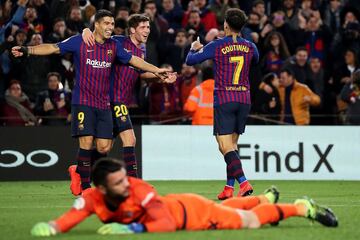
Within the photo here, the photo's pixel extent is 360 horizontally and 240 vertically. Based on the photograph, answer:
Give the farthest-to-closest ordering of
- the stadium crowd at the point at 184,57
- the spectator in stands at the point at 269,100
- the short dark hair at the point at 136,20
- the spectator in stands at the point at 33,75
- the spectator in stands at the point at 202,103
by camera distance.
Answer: the spectator in stands at the point at 269,100 → the spectator in stands at the point at 33,75 → the stadium crowd at the point at 184,57 → the spectator in stands at the point at 202,103 → the short dark hair at the point at 136,20

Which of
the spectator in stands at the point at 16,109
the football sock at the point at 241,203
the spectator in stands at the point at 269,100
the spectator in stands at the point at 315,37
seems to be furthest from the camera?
the spectator in stands at the point at 315,37

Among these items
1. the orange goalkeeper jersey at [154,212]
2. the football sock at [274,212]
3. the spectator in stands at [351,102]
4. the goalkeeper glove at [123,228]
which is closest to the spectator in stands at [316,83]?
the spectator in stands at [351,102]

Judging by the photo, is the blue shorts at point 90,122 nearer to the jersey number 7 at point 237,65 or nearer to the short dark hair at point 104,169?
the jersey number 7 at point 237,65

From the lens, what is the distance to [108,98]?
13852 millimetres

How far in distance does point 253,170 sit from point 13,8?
5.92m

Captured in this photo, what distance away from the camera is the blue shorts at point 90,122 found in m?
13.6

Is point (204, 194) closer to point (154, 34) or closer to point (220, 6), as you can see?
point (154, 34)

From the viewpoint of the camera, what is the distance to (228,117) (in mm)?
13898

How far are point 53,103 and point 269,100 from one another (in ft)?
13.7

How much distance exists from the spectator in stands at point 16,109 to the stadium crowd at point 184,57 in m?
0.02

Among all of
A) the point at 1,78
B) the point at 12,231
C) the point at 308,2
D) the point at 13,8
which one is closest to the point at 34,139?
the point at 1,78

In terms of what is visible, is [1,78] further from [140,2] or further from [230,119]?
[230,119]

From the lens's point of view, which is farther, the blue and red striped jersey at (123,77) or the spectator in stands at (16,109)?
→ the spectator in stands at (16,109)

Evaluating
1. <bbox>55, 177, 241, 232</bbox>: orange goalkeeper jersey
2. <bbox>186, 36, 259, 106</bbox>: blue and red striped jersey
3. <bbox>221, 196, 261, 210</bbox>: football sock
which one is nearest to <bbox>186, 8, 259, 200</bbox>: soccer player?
<bbox>186, 36, 259, 106</bbox>: blue and red striped jersey
